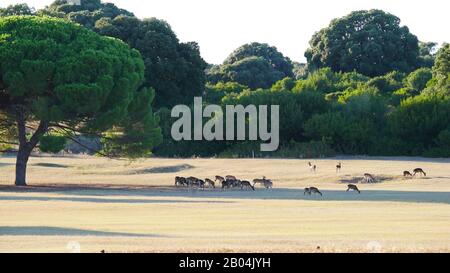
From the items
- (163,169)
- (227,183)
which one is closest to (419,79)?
(163,169)

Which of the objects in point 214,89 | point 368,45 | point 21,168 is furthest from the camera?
point 368,45

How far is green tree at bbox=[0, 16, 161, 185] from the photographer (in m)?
51.5

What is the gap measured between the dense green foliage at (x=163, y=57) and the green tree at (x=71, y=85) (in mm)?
29013

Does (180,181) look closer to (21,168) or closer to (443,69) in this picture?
(21,168)

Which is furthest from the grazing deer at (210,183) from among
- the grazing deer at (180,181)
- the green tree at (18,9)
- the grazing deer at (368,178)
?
the green tree at (18,9)

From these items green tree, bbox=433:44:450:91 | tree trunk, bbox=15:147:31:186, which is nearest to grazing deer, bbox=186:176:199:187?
tree trunk, bbox=15:147:31:186

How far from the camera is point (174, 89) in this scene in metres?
86.9

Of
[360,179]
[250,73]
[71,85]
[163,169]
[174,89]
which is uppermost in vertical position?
[250,73]

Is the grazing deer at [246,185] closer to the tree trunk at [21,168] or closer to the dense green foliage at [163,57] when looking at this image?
the tree trunk at [21,168]

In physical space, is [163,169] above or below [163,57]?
below

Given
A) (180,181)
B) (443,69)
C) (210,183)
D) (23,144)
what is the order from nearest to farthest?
(210,183), (180,181), (23,144), (443,69)

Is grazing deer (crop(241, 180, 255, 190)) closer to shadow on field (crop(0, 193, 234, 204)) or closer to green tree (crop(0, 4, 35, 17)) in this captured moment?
shadow on field (crop(0, 193, 234, 204))

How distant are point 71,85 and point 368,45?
216 ft

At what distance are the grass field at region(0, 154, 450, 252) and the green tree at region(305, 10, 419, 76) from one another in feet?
155
